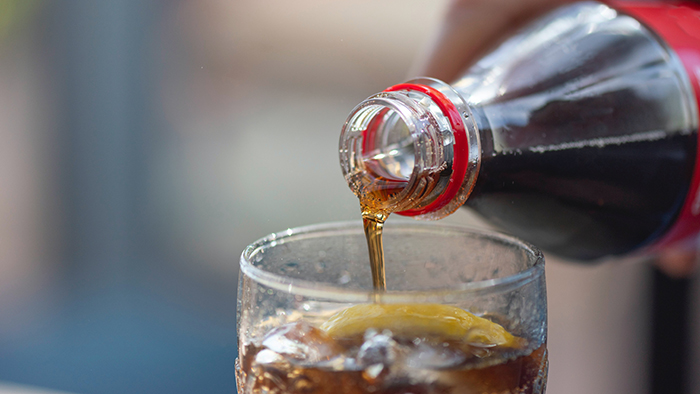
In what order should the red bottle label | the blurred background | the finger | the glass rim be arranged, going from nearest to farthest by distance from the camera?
the glass rim → the red bottle label → the finger → the blurred background

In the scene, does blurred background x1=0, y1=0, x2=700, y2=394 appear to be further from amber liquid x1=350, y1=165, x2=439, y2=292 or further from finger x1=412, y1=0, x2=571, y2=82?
amber liquid x1=350, y1=165, x2=439, y2=292

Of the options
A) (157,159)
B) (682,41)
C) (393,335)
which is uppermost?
(682,41)

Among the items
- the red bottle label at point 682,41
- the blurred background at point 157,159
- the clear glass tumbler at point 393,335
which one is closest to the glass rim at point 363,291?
the clear glass tumbler at point 393,335

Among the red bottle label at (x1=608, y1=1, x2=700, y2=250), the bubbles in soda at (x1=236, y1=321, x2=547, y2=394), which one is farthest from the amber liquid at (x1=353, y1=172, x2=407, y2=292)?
the red bottle label at (x1=608, y1=1, x2=700, y2=250)

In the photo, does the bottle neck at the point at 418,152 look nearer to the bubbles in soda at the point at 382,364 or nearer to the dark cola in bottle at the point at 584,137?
the dark cola in bottle at the point at 584,137

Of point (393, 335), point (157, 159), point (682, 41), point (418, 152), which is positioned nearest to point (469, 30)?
point (682, 41)

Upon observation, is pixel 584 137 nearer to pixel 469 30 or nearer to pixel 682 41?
pixel 682 41

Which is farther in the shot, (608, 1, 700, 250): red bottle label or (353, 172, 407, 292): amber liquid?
(608, 1, 700, 250): red bottle label
